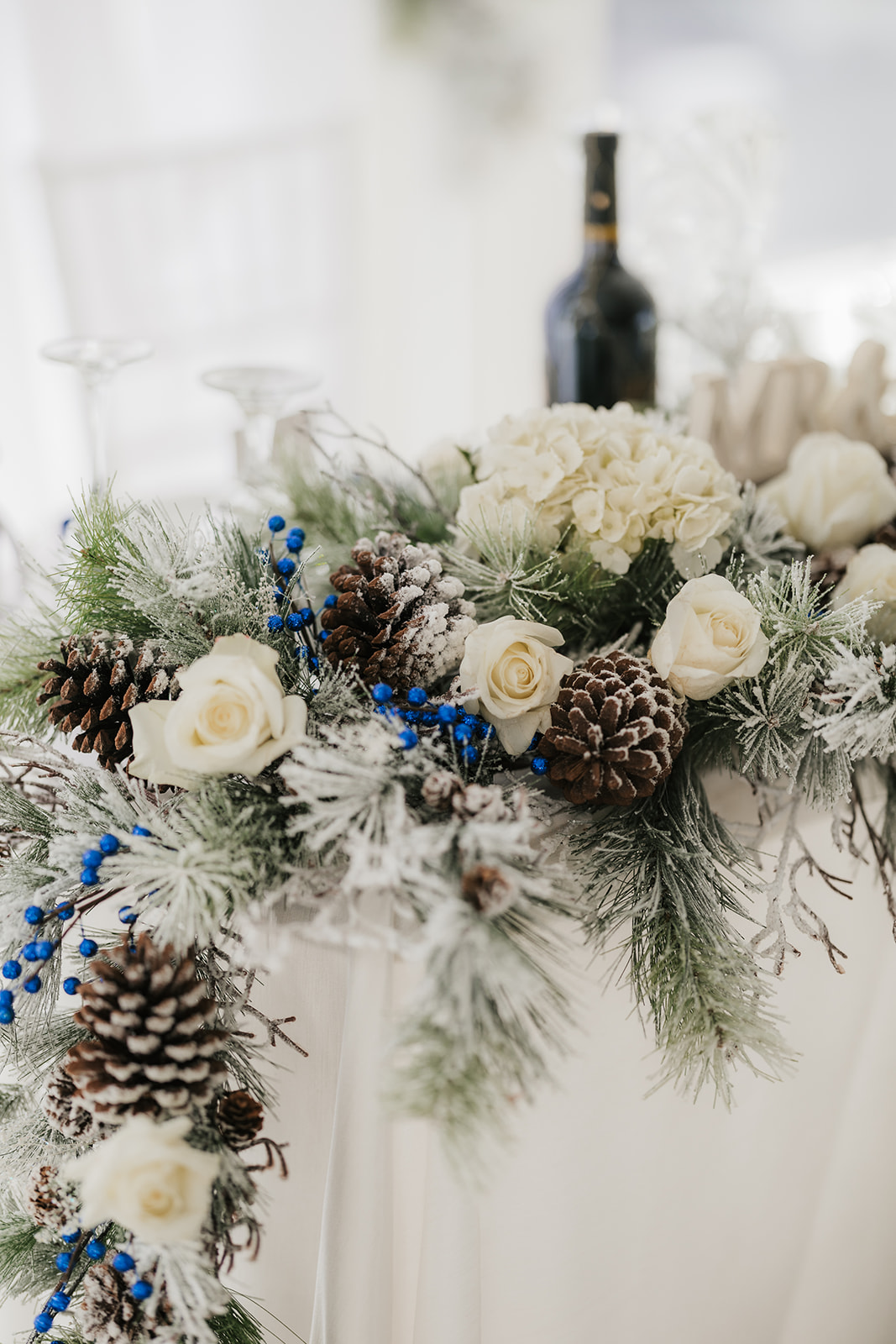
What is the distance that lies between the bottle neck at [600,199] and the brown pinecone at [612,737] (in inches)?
25.6

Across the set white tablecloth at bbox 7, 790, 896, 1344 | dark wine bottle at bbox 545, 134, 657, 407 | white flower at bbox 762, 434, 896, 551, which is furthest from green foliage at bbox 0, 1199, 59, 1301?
dark wine bottle at bbox 545, 134, 657, 407

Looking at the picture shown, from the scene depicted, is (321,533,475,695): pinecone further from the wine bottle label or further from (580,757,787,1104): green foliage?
the wine bottle label

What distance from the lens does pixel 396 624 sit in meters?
0.54

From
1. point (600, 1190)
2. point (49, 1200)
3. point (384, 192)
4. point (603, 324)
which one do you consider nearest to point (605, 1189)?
point (600, 1190)

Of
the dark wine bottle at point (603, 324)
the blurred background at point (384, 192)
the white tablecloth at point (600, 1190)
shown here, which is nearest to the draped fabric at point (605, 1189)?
the white tablecloth at point (600, 1190)

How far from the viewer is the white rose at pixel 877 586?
0.60m

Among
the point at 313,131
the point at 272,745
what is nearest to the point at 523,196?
the point at 313,131

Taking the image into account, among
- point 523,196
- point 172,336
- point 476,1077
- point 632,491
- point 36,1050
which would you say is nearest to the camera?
point 476,1077

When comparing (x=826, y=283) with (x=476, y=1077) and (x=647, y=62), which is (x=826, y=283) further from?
(x=476, y=1077)

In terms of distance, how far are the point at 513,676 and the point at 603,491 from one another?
16 cm

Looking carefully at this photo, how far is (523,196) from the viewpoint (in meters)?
2.67

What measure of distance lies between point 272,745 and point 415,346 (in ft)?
8.19

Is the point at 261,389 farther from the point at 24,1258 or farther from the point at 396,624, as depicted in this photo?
the point at 24,1258

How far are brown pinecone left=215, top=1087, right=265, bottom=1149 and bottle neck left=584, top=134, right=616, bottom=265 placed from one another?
85 centimetres
